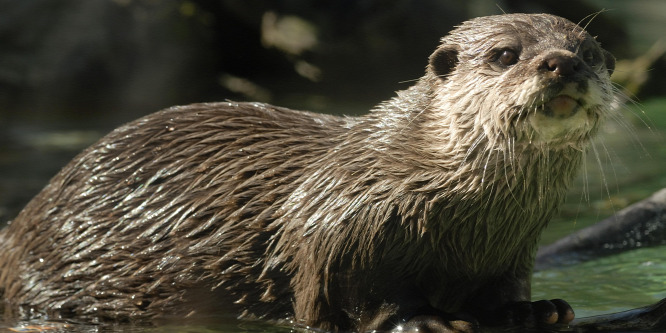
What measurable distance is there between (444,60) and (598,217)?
2.51 m

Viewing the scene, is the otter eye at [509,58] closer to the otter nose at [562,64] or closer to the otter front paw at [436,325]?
the otter nose at [562,64]

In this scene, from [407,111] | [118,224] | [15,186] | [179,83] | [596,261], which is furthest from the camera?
[179,83]

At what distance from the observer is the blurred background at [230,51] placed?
376 inches

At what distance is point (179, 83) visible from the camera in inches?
382

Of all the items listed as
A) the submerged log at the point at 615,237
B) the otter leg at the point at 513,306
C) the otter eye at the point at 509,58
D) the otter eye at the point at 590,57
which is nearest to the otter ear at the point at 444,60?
the otter eye at the point at 509,58

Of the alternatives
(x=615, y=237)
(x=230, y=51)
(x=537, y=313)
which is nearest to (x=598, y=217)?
(x=615, y=237)

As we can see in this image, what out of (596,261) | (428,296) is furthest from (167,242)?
(596,261)

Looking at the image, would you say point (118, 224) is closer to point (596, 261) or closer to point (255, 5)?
point (596, 261)

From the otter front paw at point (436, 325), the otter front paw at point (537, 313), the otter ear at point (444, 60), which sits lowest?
the otter front paw at point (436, 325)

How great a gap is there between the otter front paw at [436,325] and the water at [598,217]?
589 millimetres

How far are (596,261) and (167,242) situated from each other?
7.49ft

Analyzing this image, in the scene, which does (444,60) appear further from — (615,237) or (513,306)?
(615,237)

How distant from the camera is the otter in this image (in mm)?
3477

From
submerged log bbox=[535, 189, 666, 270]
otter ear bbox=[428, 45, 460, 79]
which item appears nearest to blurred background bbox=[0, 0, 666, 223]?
submerged log bbox=[535, 189, 666, 270]
